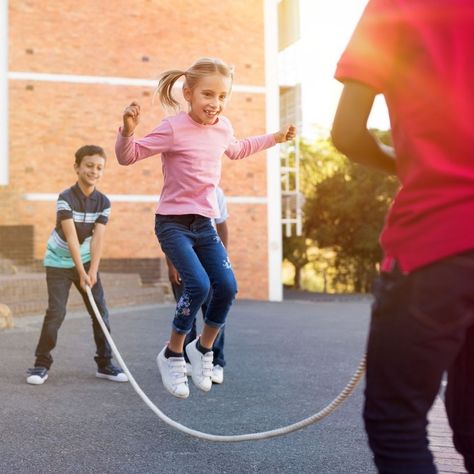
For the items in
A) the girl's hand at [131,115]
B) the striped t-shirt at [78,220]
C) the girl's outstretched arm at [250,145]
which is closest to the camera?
the girl's hand at [131,115]

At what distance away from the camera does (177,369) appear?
15.7 feet

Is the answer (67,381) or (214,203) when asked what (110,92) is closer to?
(67,381)

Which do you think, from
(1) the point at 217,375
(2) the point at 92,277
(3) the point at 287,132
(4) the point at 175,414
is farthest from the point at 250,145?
(1) the point at 217,375

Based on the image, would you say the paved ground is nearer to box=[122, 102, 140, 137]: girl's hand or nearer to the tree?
box=[122, 102, 140, 137]: girl's hand

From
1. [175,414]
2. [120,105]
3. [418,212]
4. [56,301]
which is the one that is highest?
[120,105]

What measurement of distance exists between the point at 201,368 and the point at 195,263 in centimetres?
69

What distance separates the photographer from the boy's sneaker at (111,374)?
697 cm

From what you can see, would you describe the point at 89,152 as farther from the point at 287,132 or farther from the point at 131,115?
the point at 131,115

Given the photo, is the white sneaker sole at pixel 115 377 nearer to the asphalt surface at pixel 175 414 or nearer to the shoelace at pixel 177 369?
the asphalt surface at pixel 175 414

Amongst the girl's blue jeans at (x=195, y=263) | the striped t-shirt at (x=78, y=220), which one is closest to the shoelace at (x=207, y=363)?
the girl's blue jeans at (x=195, y=263)

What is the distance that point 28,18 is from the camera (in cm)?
2395

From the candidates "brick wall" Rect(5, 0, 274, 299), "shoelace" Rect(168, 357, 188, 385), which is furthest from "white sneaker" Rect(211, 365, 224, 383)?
"brick wall" Rect(5, 0, 274, 299)

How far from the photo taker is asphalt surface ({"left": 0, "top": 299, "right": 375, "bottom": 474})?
13.9 feet

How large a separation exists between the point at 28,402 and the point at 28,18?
20093 mm
